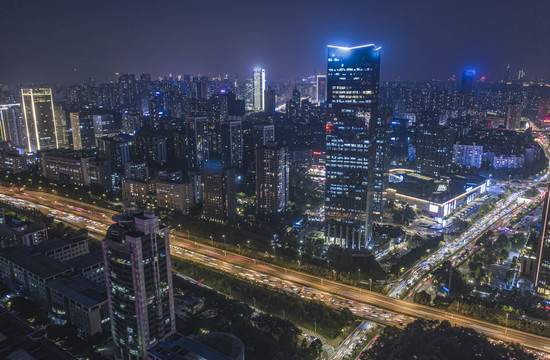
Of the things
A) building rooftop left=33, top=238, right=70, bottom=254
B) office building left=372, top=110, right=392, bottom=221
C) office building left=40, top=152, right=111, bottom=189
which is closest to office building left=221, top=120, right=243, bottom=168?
office building left=40, top=152, right=111, bottom=189

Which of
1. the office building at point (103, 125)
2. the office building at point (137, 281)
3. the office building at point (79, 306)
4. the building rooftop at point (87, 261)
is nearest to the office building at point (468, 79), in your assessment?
the office building at point (103, 125)

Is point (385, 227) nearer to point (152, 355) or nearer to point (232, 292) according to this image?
point (232, 292)

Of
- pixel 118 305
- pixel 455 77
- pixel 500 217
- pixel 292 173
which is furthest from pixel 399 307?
pixel 455 77

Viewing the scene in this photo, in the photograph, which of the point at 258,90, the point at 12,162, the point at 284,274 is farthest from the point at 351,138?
the point at 258,90

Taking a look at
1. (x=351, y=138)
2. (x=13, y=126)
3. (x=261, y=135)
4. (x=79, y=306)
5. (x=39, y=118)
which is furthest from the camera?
(x=13, y=126)

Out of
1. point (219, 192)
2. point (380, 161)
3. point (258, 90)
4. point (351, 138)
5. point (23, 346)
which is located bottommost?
point (23, 346)

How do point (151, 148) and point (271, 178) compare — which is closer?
point (271, 178)

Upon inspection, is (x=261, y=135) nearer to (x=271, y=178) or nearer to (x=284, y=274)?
(x=271, y=178)
